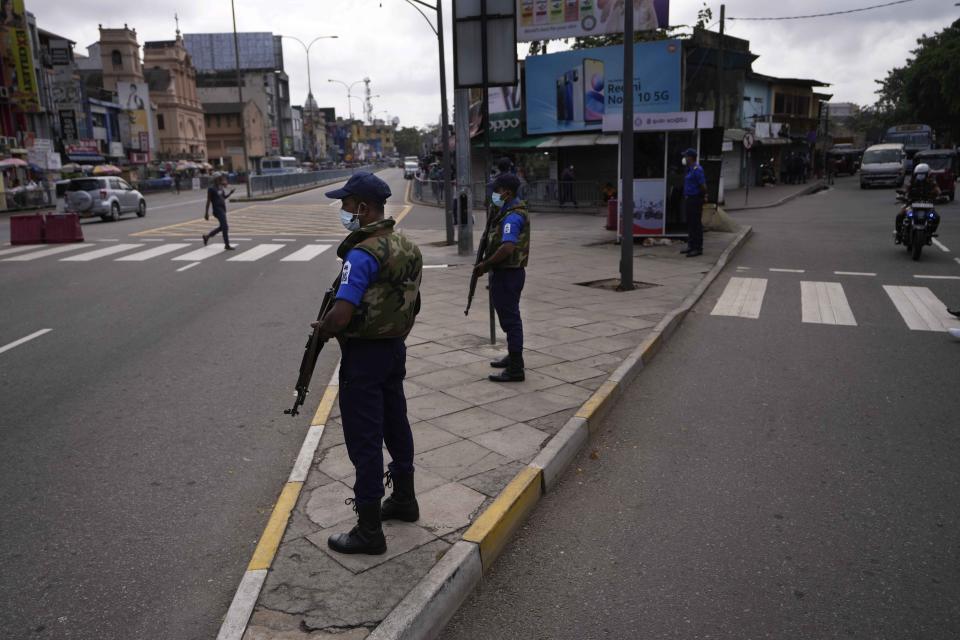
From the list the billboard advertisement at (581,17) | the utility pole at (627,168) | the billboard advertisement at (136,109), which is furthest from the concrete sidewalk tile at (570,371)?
the billboard advertisement at (136,109)

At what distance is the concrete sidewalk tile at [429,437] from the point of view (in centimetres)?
514

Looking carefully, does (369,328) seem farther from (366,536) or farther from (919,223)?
(919,223)

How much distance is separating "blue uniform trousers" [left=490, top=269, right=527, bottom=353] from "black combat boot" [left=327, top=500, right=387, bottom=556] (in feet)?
9.49

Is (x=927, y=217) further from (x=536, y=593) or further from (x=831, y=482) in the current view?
(x=536, y=593)

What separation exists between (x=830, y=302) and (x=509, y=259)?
6118 mm

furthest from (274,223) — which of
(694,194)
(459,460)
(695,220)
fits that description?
(459,460)

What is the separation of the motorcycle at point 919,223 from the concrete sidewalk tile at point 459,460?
11946 millimetres

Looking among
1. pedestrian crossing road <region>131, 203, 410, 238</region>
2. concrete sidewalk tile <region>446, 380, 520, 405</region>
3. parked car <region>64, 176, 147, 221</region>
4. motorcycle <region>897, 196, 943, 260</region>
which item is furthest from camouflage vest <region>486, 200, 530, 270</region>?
parked car <region>64, 176, 147, 221</region>

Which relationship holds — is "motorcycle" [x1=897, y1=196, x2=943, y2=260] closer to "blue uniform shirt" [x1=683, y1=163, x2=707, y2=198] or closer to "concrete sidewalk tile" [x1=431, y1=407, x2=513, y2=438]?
"blue uniform shirt" [x1=683, y1=163, x2=707, y2=198]

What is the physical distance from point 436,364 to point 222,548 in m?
3.43

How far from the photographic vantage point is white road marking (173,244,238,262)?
53.8 feet

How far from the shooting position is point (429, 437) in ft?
17.4

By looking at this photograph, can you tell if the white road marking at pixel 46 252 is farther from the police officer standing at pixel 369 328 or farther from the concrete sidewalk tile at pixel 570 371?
the police officer standing at pixel 369 328

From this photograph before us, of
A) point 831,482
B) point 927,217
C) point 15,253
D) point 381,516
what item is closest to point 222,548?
point 381,516
